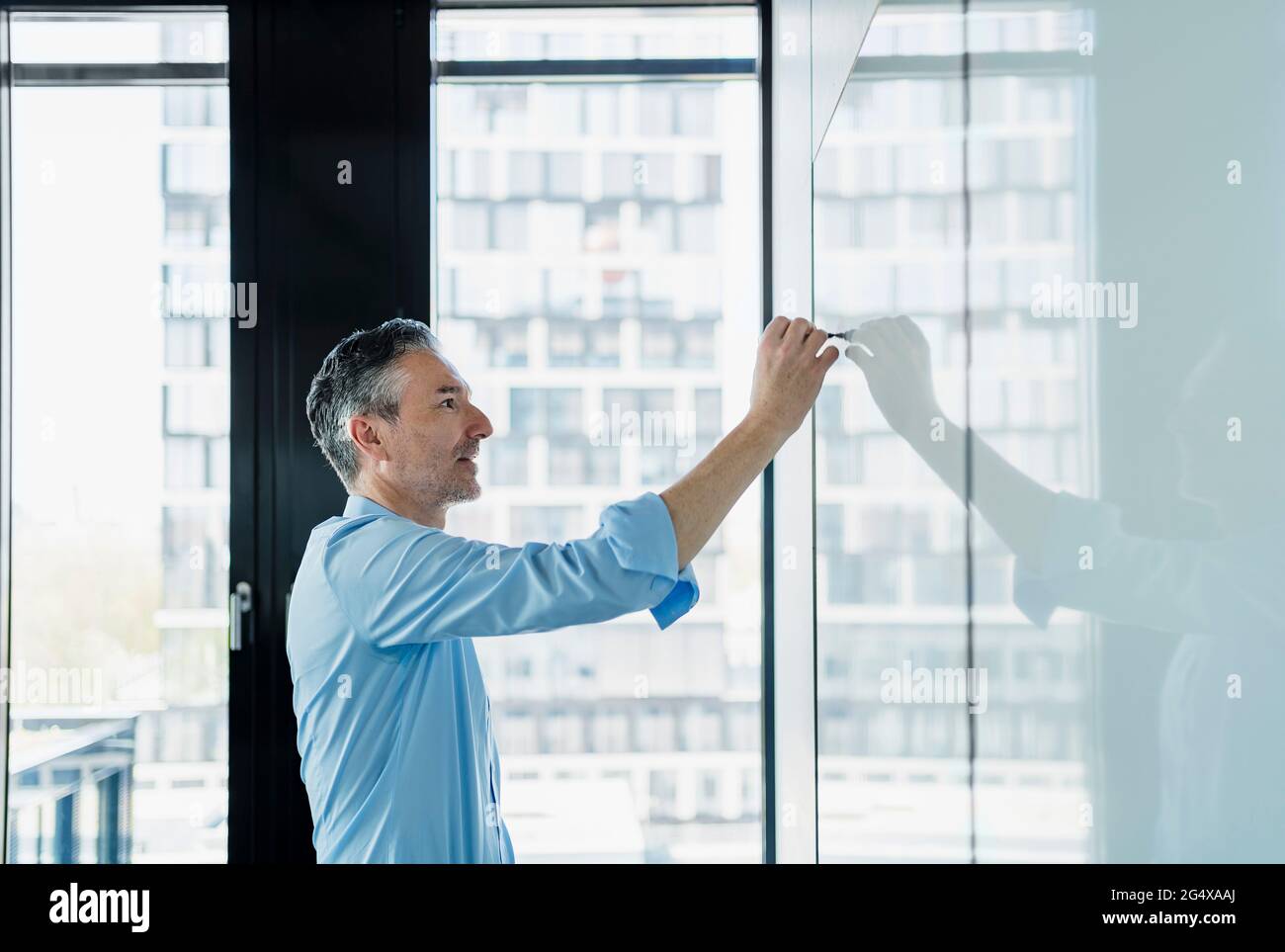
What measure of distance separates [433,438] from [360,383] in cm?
12

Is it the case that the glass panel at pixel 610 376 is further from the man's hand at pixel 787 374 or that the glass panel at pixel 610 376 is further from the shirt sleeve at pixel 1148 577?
the shirt sleeve at pixel 1148 577

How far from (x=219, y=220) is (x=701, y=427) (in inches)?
37.9

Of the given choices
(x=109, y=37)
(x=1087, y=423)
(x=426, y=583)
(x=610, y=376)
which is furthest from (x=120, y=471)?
(x=1087, y=423)

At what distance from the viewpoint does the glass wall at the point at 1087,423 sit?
39 cm

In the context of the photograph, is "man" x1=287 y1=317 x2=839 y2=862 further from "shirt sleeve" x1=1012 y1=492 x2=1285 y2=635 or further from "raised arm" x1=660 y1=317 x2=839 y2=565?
"shirt sleeve" x1=1012 y1=492 x2=1285 y2=635

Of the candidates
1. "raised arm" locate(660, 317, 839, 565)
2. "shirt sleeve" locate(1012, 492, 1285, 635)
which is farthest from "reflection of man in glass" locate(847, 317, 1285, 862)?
"raised arm" locate(660, 317, 839, 565)

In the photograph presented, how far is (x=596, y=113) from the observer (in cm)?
162

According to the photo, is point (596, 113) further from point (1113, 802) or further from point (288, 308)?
point (1113, 802)

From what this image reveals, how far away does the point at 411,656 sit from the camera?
917 mm

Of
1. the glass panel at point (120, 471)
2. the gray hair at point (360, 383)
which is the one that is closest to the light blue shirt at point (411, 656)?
the gray hair at point (360, 383)

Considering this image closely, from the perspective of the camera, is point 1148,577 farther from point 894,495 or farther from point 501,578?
point 501,578

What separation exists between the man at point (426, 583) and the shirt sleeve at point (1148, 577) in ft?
1.00

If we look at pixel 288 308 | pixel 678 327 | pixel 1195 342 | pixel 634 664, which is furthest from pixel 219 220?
pixel 1195 342

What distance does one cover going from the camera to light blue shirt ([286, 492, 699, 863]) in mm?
763
